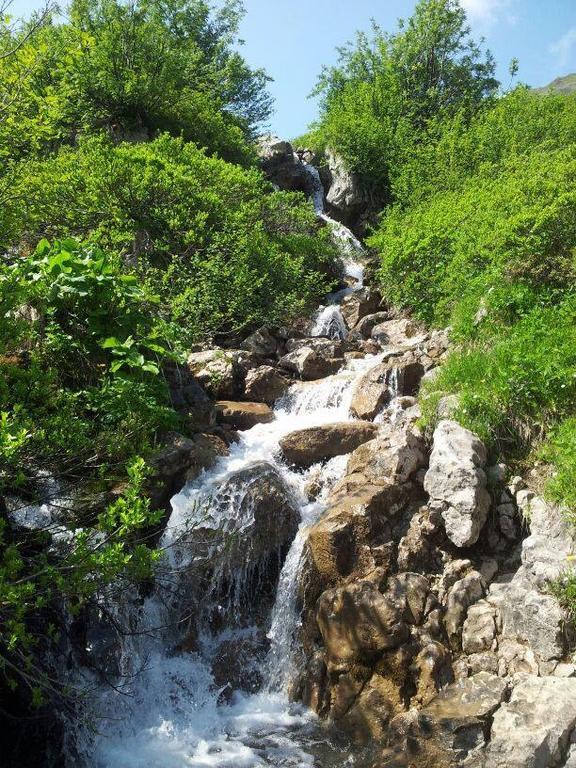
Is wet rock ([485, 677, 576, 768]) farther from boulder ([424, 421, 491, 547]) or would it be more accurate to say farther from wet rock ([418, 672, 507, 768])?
boulder ([424, 421, 491, 547])

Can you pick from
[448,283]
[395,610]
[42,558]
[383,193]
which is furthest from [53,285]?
[383,193]

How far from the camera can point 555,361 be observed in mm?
7301

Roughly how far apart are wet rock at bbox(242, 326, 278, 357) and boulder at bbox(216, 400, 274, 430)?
2354 mm

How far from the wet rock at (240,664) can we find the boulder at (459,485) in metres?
2.50

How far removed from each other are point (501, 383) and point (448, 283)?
4.72m

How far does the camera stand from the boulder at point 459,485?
256 inches

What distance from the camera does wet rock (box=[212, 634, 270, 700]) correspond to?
651cm

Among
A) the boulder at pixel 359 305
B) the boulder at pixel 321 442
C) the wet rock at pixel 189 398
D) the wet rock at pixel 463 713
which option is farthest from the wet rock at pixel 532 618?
the boulder at pixel 359 305

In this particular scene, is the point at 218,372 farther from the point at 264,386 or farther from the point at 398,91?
the point at 398,91

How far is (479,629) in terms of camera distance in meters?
5.86

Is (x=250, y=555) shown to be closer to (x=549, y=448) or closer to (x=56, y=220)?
(x=549, y=448)

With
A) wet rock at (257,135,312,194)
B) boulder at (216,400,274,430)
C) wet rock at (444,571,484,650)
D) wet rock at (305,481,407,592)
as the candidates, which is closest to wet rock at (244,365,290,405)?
boulder at (216,400,274,430)

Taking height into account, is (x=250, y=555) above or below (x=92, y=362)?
below

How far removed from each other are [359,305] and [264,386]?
504cm
